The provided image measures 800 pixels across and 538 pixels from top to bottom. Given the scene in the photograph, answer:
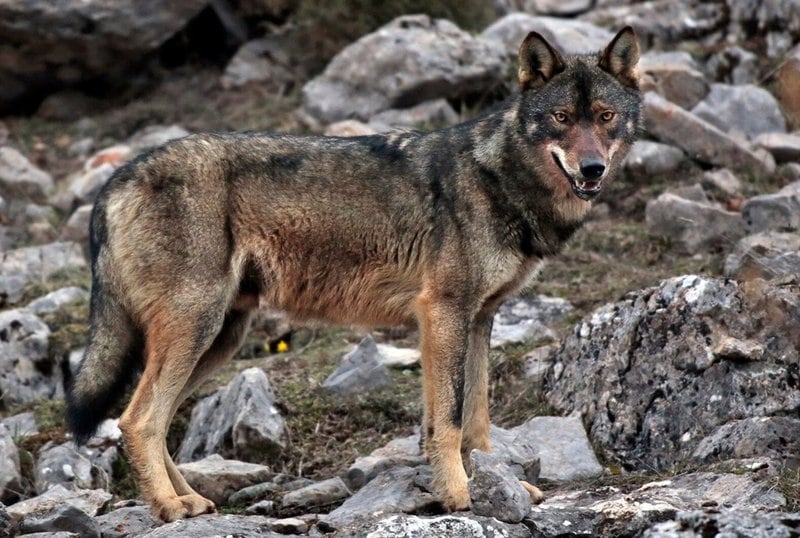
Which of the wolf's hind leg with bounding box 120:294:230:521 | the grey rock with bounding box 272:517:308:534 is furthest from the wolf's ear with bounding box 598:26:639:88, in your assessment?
the grey rock with bounding box 272:517:308:534

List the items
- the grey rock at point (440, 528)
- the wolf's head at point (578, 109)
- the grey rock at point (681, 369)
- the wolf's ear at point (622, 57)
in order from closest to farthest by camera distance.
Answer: the grey rock at point (440, 528), the wolf's head at point (578, 109), the wolf's ear at point (622, 57), the grey rock at point (681, 369)

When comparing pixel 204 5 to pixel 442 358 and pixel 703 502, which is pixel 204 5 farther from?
pixel 703 502

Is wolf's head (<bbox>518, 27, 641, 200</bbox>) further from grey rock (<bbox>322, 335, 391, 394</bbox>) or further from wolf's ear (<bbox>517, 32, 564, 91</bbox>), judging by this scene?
grey rock (<bbox>322, 335, 391, 394</bbox>)

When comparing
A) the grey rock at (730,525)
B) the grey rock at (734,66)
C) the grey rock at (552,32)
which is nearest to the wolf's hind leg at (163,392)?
the grey rock at (730,525)

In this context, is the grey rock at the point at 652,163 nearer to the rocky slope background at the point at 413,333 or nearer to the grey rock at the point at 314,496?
the rocky slope background at the point at 413,333

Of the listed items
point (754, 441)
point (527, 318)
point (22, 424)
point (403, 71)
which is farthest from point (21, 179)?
point (754, 441)

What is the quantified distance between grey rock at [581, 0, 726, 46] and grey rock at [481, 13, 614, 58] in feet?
1.98

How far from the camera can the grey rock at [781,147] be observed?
12.8m

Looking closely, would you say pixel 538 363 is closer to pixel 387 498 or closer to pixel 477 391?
pixel 477 391

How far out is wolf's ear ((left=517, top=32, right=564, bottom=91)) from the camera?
23.4 ft

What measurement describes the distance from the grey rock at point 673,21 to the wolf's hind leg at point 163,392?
35.0 ft

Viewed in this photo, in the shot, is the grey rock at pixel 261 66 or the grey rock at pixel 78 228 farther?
the grey rock at pixel 261 66

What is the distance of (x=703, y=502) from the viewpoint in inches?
241

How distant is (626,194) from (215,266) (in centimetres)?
649
